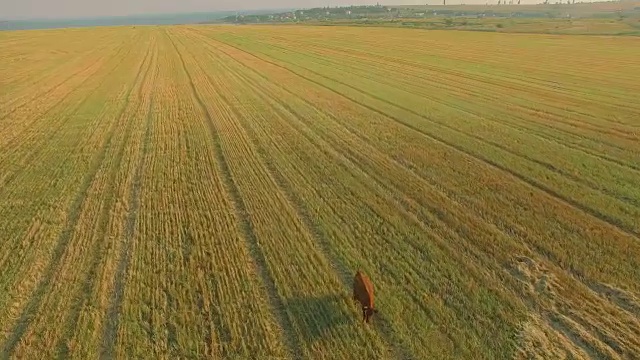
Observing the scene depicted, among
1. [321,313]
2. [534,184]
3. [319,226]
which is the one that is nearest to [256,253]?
[319,226]

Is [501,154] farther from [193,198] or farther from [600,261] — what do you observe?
[193,198]

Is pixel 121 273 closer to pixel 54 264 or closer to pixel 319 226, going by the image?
pixel 54 264

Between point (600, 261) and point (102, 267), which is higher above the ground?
point (102, 267)

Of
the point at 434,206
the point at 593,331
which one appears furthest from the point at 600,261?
the point at 434,206

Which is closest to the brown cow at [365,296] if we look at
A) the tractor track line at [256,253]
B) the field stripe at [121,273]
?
the tractor track line at [256,253]

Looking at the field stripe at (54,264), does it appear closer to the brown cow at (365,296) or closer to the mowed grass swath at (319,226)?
the mowed grass swath at (319,226)

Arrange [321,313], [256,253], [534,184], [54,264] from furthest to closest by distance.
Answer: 1. [534,184]
2. [256,253]
3. [54,264]
4. [321,313]

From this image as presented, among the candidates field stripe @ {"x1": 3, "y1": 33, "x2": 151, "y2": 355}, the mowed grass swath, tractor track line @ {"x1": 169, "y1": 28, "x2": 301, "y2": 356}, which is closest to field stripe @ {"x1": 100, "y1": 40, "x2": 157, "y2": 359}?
the mowed grass swath
